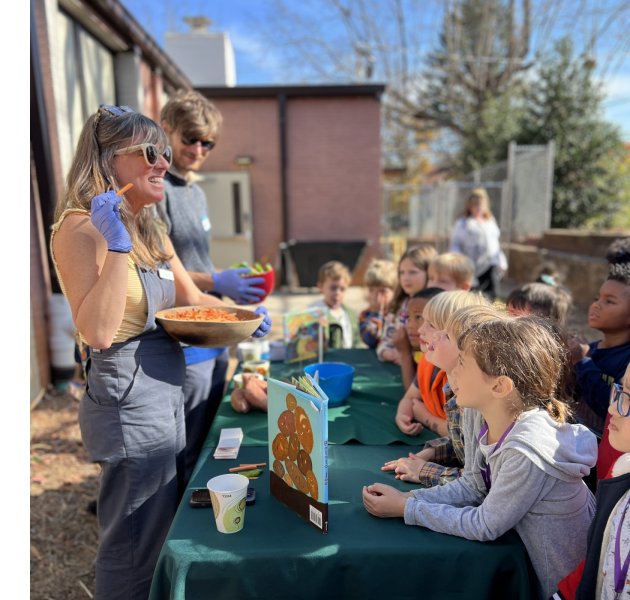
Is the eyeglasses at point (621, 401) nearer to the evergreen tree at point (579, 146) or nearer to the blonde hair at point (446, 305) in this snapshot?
the blonde hair at point (446, 305)

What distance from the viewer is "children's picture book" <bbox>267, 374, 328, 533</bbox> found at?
51.2 inches

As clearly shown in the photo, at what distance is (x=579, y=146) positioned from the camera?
451 inches

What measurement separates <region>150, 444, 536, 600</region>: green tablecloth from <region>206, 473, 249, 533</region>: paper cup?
0.02 m

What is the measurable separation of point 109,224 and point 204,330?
510 mm

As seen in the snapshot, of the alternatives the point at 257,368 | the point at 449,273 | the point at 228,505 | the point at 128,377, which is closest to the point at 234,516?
the point at 228,505

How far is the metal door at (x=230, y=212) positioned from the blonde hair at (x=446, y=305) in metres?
9.28

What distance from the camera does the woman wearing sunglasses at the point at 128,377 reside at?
1668 mm

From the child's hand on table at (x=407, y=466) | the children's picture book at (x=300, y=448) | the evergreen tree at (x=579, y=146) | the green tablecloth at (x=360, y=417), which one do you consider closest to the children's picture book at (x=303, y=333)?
the green tablecloth at (x=360, y=417)

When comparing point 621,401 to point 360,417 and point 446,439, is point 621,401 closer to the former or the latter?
point 446,439

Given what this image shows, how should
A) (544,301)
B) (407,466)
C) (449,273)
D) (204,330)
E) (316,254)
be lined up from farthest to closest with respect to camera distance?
(316,254) → (449,273) → (544,301) → (204,330) → (407,466)

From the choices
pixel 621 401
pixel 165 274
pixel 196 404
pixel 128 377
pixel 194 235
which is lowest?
pixel 196 404

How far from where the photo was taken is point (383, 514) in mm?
1392

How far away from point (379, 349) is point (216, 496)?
200 cm

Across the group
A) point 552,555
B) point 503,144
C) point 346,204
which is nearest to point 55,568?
point 552,555
